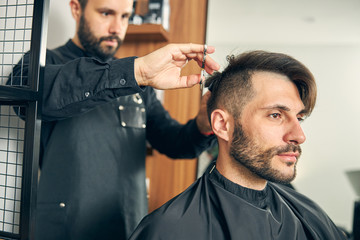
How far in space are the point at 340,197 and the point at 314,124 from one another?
743 mm

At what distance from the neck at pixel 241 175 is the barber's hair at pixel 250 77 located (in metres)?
0.20

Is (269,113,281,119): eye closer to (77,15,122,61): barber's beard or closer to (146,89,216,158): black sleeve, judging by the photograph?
(146,89,216,158): black sleeve

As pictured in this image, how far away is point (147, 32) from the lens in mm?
2168

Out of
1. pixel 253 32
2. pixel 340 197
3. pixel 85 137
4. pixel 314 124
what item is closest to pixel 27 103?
pixel 85 137

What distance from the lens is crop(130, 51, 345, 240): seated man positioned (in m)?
1.12

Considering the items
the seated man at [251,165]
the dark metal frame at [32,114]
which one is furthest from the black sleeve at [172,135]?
the dark metal frame at [32,114]

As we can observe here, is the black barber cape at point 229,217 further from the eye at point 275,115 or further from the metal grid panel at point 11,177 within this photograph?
the metal grid panel at point 11,177

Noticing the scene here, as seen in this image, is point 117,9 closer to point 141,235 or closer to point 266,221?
point 141,235

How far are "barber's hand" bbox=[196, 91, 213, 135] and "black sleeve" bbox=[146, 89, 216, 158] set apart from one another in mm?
30

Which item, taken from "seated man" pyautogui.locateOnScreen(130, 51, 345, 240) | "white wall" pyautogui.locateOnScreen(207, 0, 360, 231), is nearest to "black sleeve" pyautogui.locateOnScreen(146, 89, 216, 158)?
"seated man" pyautogui.locateOnScreen(130, 51, 345, 240)

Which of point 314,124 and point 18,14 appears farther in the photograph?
point 314,124

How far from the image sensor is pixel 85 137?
138 centimetres

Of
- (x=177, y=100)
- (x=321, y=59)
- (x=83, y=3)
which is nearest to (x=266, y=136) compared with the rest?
(x=83, y=3)

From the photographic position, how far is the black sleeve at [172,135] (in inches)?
60.9
